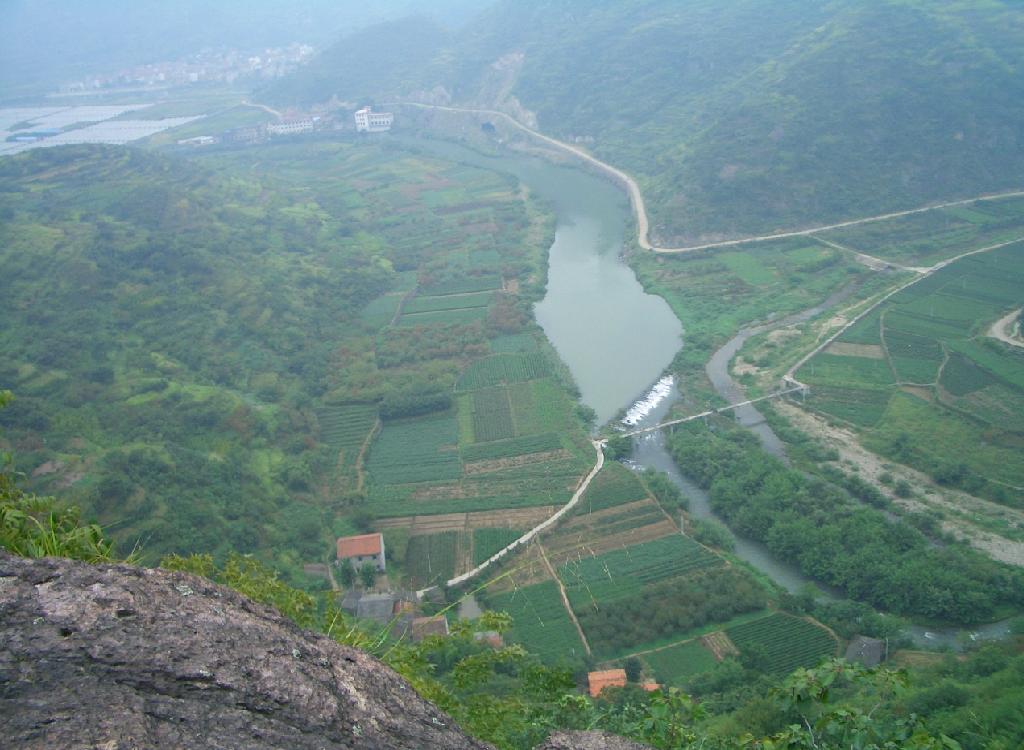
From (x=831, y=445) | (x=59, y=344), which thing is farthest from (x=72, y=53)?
(x=831, y=445)

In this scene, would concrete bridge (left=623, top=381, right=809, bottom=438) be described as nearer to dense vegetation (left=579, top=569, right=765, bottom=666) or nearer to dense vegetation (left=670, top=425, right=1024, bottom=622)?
dense vegetation (left=670, top=425, right=1024, bottom=622)

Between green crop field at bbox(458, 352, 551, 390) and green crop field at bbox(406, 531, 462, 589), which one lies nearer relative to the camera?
green crop field at bbox(406, 531, 462, 589)

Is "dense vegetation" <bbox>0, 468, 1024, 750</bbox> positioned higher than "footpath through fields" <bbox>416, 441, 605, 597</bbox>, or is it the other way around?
"dense vegetation" <bbox>0, 468, 1024, 750</bbox>

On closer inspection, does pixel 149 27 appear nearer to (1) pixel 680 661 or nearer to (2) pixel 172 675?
(1) pixel 680 661

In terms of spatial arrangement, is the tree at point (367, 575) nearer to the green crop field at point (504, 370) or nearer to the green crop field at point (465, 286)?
the green crop field at point (504, 370)

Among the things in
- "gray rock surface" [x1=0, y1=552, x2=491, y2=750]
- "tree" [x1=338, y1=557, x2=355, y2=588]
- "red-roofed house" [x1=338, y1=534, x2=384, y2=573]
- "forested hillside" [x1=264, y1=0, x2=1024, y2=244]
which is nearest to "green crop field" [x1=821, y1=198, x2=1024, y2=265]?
"forested hillside" [x1=264, y1=0, x2=1024, y2=244]

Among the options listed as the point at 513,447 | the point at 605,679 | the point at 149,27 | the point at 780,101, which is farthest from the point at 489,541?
the point at 149,27
